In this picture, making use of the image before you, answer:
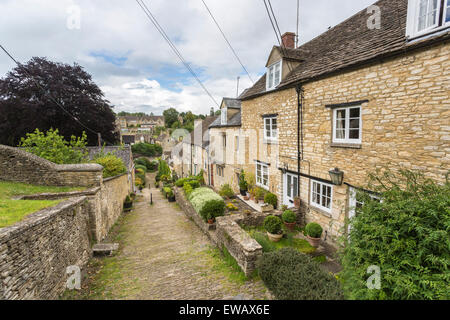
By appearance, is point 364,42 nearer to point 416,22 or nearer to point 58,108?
point 416,22

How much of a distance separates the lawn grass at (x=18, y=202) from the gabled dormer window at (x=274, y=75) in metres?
10.4

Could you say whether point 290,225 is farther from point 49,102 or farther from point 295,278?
point 49,102

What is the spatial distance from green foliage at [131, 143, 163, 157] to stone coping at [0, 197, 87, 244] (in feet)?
196

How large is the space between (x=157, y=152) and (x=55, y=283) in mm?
65905

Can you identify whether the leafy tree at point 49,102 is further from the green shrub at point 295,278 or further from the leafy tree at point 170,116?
the leafy tree at point 170,116

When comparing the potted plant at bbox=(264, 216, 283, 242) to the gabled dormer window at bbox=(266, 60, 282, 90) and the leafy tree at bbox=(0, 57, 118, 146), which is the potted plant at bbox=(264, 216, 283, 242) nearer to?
the gabled dormer window at bbox=(266, 60, 282, 90)

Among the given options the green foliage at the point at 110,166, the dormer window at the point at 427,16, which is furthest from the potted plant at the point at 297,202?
the green foliage at the point at 110,166

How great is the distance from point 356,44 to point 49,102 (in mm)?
26515

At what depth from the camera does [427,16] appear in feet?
17.3

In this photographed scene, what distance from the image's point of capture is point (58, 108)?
21531mm

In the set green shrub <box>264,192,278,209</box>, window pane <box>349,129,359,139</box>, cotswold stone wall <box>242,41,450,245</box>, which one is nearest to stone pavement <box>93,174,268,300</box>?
cotswold stone wall <box>242,41,450,245</box>

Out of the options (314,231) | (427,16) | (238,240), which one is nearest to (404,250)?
(238,240)
